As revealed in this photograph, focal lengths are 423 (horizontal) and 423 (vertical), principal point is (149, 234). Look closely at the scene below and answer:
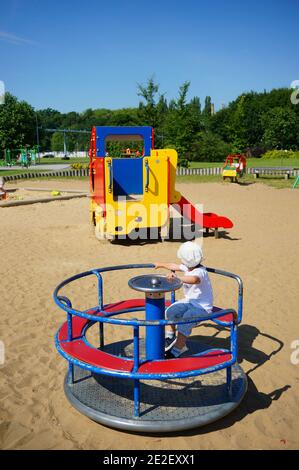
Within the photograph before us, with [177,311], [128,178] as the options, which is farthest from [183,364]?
[128,178]

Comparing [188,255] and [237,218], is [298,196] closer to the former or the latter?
[237,218]

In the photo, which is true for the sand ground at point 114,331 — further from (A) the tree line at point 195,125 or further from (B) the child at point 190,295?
(A) the tree line at point 195,125

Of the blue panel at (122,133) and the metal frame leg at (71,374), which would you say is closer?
the metal frame leg at (71,374)

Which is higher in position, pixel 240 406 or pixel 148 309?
pixel 148 309

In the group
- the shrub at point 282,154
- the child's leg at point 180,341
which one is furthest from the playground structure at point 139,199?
the shrub at point 282,154

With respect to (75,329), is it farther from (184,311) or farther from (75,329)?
(184,311)

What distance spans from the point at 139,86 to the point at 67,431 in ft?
96.9

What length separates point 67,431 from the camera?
2.86 m

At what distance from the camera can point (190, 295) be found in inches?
135

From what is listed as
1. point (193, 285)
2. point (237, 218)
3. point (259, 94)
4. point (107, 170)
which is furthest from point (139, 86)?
point (259, 94)

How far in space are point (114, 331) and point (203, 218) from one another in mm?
4953

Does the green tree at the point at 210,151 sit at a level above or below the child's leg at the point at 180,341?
above

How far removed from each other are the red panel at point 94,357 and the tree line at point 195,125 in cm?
2845

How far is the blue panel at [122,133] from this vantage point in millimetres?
9172
